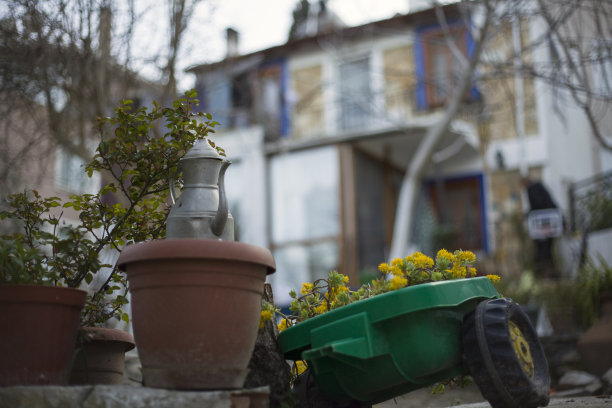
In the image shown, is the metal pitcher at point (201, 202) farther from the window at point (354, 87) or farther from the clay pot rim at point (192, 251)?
the window at point (354, 87)

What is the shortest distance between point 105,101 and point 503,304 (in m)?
6.01

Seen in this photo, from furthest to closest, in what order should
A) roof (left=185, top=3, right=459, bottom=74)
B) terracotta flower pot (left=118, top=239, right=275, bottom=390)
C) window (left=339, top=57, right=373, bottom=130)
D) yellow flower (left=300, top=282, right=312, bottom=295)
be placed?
1. window (left=339, top=57, right=373, bottom=130)
2. roof (left=185, top=3, right=459, bottom=74)
3. yellow flower (left=300, top=282, right=312, bottom=295)
4. terracotta flower pot (left=118, top=239, right=275, bottom=390)

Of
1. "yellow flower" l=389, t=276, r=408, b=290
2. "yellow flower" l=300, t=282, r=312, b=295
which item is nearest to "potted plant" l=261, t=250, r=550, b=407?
"yellow flower" l=389, t=276, r=408, b=290

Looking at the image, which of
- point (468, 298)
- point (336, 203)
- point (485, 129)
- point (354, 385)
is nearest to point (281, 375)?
point (354, 385)

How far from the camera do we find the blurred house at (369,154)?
13695mm

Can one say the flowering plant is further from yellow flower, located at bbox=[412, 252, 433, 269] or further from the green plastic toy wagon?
the green plastic toy wagon

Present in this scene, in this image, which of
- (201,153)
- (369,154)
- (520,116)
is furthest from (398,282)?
(369,154)

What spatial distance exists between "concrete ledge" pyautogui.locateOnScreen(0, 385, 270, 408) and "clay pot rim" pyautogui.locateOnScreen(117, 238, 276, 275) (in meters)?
0.50

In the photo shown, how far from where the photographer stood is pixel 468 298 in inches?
116

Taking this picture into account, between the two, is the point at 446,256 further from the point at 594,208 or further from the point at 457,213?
the point at 457,213

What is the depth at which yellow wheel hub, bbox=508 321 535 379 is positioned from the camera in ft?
9.68

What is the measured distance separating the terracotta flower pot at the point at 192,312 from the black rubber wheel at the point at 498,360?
3.27ft

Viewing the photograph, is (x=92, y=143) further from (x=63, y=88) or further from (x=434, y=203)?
(x=434, y=203)

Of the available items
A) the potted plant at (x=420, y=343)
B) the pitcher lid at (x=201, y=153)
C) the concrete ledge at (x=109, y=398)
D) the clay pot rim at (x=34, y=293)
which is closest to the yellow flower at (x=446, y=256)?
the potted plant at (x=420, y=343)
